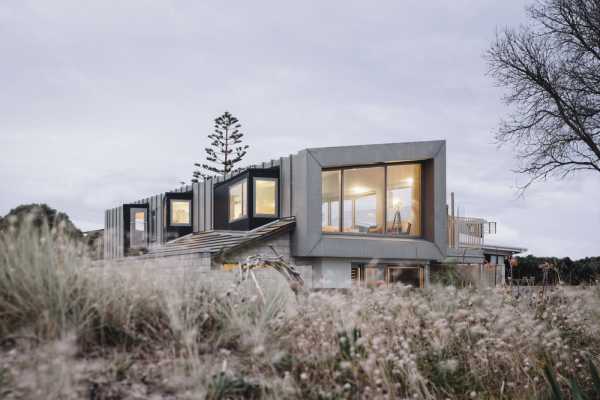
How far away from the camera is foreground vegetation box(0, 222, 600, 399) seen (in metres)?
2.54

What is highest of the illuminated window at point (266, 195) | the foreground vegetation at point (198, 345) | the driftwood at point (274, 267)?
the illuminated window at point (266, 195)

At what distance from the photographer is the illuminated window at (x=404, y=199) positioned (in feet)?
54.2

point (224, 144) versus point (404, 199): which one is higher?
point (224, 144)

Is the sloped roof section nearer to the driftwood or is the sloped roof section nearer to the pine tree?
the driftwood

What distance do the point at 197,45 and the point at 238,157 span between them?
1971 centimetres

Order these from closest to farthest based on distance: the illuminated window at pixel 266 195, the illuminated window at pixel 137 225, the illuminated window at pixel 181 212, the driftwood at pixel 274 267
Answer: the driftwood at pixel 274 267, the illuminated window at pixel 266 195, the illuminated window at pixel 181 212, the illuminated window at pixel 137 225

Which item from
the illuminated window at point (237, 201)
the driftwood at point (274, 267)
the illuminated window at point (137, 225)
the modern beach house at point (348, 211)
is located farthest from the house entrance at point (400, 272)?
the driftwood at point (274, 267)

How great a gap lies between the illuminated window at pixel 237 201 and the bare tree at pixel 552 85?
810 centimetres

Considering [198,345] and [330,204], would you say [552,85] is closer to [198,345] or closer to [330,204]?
[330,204]

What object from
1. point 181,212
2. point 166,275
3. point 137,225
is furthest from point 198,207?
point 166,275

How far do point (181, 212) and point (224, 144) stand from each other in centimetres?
1288

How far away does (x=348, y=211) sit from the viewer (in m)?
15.8

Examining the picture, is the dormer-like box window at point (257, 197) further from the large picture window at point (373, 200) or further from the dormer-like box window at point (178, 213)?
the dormer-like box window at point (178, 213)

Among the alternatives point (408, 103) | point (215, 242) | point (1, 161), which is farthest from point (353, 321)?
point (215, 242)
